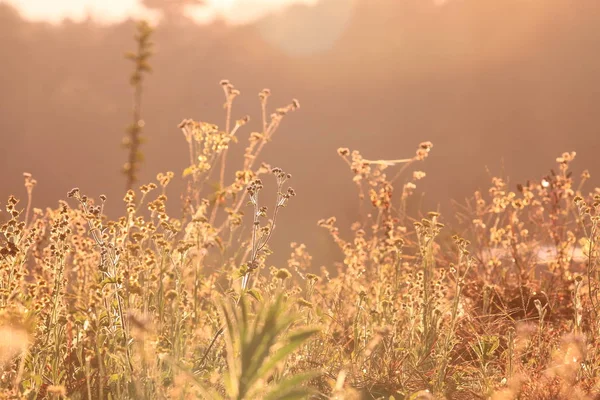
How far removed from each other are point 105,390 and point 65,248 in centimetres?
71

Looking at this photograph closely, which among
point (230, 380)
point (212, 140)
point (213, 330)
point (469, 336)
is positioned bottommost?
point (469, 336)

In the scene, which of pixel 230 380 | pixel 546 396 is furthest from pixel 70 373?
pixel 546 396

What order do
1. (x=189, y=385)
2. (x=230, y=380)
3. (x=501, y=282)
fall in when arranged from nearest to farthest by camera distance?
(x=230, y=380)
(x=189, y=385)
(x=501, y=282)

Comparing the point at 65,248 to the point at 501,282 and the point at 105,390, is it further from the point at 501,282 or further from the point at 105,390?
the point at 501,282

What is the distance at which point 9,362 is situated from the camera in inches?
93.4

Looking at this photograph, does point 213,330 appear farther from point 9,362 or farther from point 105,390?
point 9,362

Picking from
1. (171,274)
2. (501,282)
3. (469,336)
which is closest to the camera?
(171,274)

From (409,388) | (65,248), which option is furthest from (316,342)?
(65,248)

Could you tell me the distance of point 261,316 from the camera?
67.3 inches

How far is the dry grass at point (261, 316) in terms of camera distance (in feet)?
6.72

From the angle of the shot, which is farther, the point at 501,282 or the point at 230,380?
the point at 501,282

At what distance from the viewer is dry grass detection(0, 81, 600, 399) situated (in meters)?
2.05

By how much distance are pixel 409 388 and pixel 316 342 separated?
0.55 m

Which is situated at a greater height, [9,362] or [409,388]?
[9,362]
